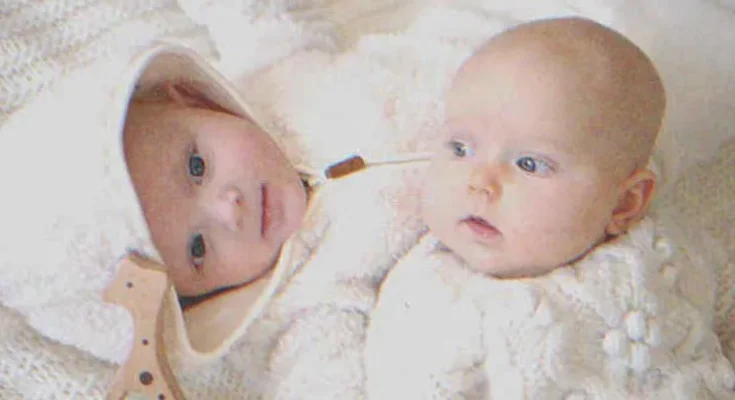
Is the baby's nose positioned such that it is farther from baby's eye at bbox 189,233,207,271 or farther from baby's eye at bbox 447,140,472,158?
baby's eye at bbox 447,140,472,158

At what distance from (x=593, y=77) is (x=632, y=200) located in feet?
A: 0.48

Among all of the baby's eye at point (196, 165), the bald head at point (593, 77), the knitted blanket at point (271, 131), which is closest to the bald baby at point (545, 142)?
the bald head at point (593, 77)

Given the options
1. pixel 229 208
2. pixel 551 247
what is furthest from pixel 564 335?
pixel 229 208

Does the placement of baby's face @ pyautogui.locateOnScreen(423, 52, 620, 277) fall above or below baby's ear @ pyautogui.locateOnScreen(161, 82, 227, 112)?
above

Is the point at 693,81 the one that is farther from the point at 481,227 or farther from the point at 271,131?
the point at 271,131

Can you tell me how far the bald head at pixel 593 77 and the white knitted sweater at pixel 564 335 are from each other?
0.12 metres

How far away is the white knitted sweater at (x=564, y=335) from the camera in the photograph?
0.91m

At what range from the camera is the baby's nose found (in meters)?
1.04

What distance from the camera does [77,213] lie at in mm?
993

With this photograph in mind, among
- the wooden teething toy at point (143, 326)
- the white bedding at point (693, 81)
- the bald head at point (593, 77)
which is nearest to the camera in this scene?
the bald head at point (593, 77)

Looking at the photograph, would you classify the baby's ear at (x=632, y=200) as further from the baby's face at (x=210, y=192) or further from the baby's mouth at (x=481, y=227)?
the baby's face at (x=210, y=192)

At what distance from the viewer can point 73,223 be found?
3.27 ft

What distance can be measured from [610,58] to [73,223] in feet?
1.81

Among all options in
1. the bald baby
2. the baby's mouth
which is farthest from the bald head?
the baby's mouth
